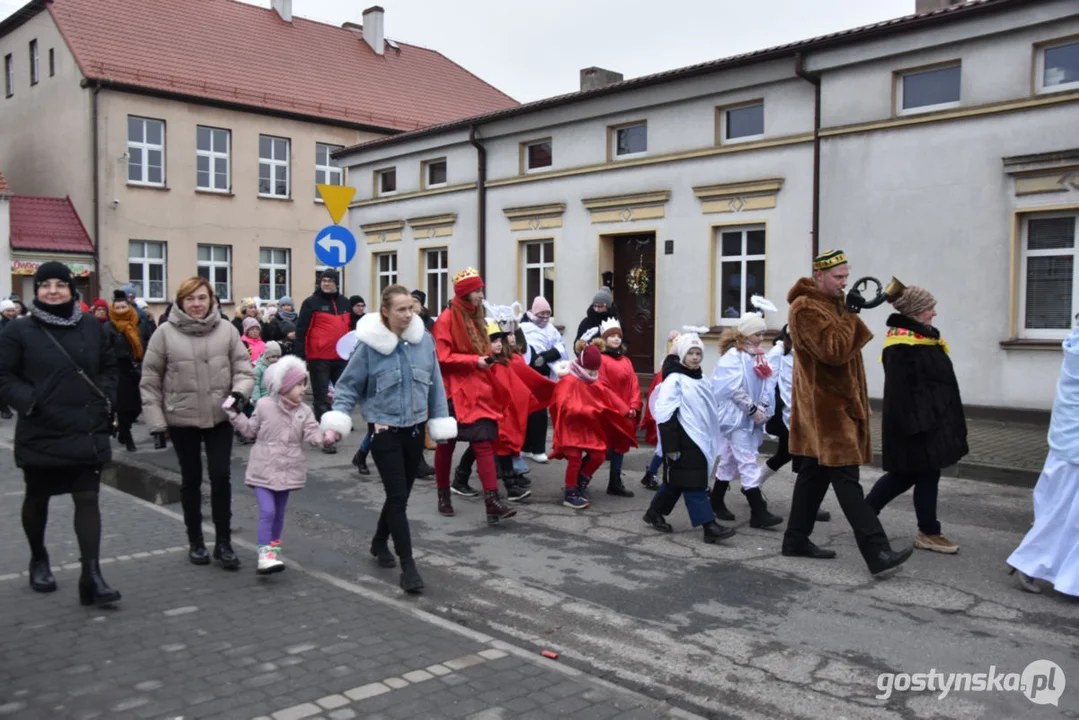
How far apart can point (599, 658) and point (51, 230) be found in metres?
29.3

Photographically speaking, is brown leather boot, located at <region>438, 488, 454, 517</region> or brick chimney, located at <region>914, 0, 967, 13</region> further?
brick chimney, located at <region>914, 0, 967, 13</region>

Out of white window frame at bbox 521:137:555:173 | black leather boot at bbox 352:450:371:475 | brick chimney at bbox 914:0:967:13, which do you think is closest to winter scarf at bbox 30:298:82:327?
black leather boot at bbox 352:450:371:475

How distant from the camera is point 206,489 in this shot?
913 centimetres

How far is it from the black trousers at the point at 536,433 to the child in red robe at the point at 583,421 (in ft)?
5.20

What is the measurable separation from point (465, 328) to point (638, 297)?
11444mm

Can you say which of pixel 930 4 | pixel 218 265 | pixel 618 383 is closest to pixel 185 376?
pixel 618 383

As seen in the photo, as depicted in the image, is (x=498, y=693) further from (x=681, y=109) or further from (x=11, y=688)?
(x=681, y=109)

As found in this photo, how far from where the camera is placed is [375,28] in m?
40.6

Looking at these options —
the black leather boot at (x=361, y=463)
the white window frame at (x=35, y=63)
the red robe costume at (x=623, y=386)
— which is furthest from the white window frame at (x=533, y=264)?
the white window frame at (x=35, y=63)

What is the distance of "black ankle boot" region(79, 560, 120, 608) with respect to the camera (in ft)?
17.2

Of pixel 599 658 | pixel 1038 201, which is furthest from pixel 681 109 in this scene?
pixel 599 658

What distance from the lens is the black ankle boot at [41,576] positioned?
5.57 m

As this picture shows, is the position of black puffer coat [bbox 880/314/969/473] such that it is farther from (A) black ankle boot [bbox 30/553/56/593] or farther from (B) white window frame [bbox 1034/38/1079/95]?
(B) white window frame [bbox 1034/38/1079/95]

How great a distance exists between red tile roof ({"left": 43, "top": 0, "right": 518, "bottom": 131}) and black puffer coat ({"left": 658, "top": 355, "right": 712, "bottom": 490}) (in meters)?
28.2
